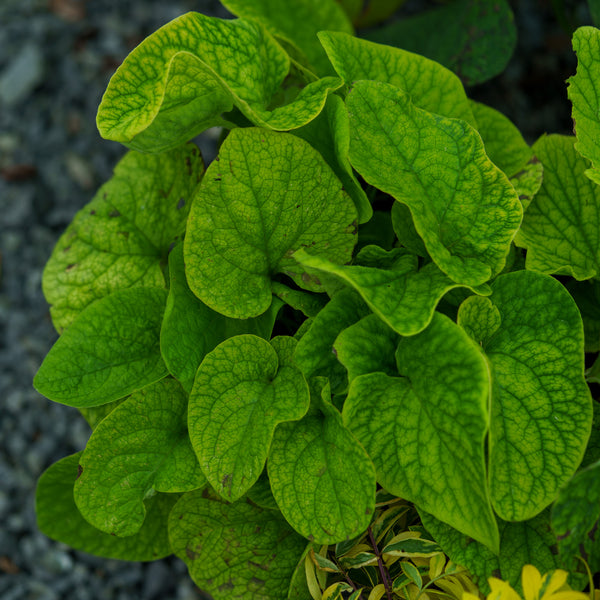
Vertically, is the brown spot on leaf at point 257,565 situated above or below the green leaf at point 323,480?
below

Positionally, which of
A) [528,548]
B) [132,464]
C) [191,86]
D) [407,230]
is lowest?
[528,548]

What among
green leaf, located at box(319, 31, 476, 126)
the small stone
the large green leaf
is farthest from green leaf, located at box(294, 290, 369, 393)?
the small stone

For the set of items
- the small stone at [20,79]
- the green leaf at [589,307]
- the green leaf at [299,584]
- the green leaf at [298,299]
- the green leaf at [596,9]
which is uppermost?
the small stone at [20,79]

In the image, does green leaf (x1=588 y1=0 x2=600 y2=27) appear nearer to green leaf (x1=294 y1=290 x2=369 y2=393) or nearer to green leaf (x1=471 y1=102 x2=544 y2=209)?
green leaf (x1=471 y1=102 x2=544 y2=209)

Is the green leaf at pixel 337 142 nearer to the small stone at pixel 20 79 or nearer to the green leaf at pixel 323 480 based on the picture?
the green leaf at pixel 323 480

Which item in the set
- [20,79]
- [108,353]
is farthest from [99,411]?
[20,79]

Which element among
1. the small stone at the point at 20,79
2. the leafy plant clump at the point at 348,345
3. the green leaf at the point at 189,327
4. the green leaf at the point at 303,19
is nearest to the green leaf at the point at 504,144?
the leafy plant clump at the point at 348,345

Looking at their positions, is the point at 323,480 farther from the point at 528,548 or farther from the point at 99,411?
the point at 99,411
